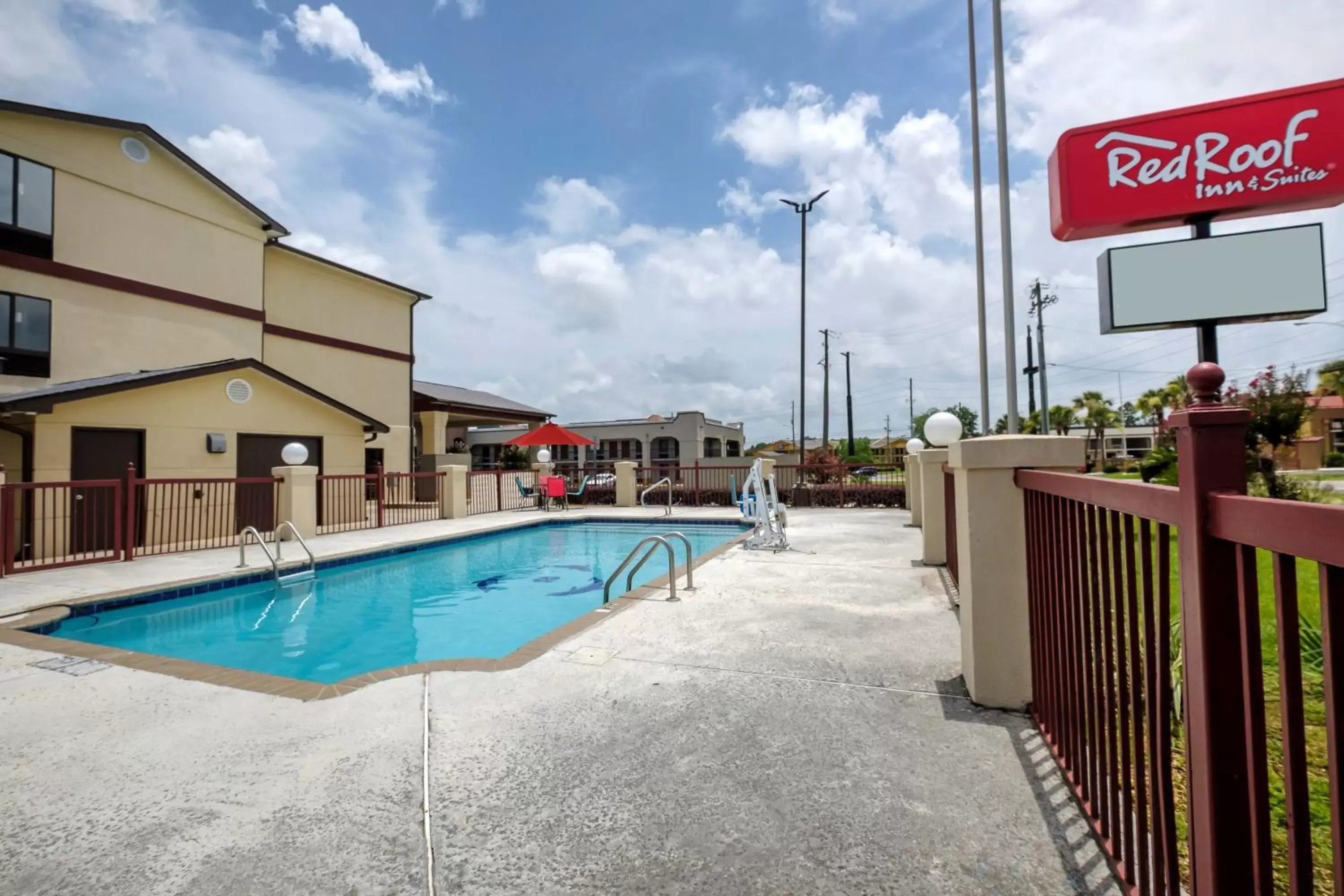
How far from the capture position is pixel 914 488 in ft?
43.9

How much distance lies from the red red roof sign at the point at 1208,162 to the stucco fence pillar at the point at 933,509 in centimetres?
318

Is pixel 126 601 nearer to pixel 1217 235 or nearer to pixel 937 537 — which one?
pixel 937 537

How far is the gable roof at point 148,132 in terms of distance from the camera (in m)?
11.3

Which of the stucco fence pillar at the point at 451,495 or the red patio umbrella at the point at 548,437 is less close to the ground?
the red patio umbrella at the point at 548,437

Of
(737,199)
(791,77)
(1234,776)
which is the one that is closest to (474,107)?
(791,77)

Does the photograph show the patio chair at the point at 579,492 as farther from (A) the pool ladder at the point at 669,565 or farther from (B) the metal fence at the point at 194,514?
(A) the pool ladder at the point at 669,565

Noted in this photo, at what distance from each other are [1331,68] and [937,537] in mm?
6800

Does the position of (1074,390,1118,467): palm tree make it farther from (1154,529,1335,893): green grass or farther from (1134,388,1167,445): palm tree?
(1154,529,1335,893): green grass

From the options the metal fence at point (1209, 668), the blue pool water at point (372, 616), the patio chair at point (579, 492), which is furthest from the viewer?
the patio chair at point (579, 492)

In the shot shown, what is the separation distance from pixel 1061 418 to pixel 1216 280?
46.8 metres

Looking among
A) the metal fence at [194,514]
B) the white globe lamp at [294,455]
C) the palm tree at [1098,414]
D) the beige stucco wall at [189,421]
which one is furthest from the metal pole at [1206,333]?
the palm tree at [1098,414]

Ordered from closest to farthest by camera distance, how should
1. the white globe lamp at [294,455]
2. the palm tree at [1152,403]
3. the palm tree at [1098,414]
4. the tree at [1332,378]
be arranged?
the white globe lamp at [294,455], the tree at [1332,378], the palm tree at [1152,403], the palm tree at [1098,414]

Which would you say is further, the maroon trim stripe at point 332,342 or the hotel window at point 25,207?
the maroon trim stripe at point 332,342

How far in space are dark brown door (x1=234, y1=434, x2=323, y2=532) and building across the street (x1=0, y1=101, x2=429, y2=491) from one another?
41 mm
